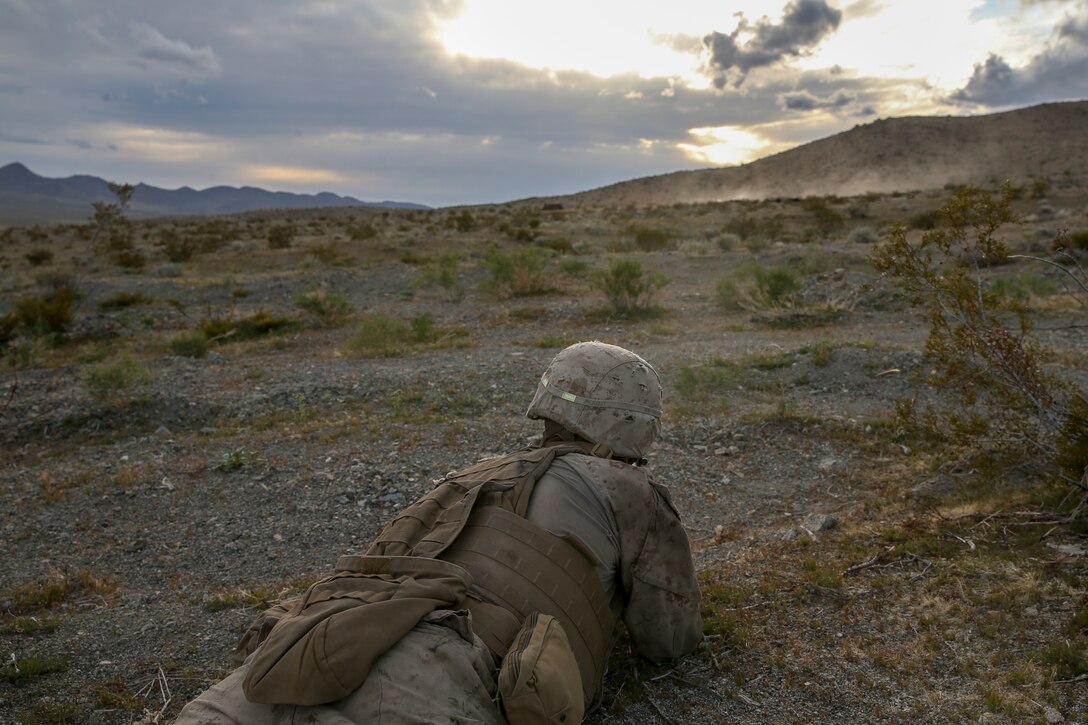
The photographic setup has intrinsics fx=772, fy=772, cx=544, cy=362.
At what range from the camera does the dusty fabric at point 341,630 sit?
1.87 m

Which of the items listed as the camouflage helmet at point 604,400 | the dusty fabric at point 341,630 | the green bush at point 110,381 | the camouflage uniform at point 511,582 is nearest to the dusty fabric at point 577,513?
the camouflage uniform at point 511,582

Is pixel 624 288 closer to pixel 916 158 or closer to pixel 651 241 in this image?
pixel 651 241

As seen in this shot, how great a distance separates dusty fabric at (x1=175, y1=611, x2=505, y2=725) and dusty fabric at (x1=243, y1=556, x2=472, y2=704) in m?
0.04

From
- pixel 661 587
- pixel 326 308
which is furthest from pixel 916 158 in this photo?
pixel 661 587

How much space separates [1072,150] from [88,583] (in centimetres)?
7822

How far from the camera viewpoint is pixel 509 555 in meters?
2.34

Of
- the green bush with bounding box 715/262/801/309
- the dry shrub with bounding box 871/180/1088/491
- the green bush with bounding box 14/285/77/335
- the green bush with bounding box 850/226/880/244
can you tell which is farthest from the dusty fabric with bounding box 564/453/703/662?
the green bush with bounding box 850/226/880/244

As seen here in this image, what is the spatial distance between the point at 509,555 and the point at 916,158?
7911cm

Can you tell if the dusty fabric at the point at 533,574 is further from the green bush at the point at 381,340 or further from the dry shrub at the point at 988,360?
the green bush at the point at 381,340

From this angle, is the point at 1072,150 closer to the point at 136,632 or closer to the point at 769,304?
the point at 769,304

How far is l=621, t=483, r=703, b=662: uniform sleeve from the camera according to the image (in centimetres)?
265

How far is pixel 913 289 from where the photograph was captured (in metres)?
4.55

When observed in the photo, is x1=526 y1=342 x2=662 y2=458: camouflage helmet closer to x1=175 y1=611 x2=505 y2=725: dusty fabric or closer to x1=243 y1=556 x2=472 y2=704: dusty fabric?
x1=243 y1=556 x2=472 y2=704: dusty fabric

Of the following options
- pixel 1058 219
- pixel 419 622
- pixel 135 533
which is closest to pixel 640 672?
pixel 419 622
